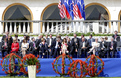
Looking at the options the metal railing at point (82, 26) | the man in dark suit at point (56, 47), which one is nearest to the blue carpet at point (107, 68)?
the man in dark suit at point (56, 47)

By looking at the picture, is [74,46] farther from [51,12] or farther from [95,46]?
[51,12]

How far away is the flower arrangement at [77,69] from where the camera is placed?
10812 mm

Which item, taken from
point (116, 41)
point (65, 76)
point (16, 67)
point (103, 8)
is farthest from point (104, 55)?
point (103, 8)

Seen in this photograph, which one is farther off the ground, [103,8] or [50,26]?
[103,8]

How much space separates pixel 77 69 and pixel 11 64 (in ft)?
8.18

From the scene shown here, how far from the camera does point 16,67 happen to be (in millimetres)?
11430

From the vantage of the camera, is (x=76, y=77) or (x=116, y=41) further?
(x=116, y=41)

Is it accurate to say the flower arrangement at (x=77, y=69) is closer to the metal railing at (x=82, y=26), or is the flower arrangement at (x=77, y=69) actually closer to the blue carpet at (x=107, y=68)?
the blue carpet at (x=107, y=68)

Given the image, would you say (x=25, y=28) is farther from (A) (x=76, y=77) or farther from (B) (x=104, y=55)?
(A) (x=76, y=77)

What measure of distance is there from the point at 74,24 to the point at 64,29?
29.2 inches

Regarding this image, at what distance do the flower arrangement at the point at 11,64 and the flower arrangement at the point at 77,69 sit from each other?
1.98 meters

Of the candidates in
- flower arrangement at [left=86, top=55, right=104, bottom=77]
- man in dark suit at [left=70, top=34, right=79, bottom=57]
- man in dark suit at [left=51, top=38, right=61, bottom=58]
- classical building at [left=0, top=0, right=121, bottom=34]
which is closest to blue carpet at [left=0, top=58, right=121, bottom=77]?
flower arrangement at [left=86, top=55, right=104, bottom=77]

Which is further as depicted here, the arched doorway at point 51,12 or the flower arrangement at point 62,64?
the arched doorway at point 51,12

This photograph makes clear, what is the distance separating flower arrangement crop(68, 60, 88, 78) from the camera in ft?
35.5
